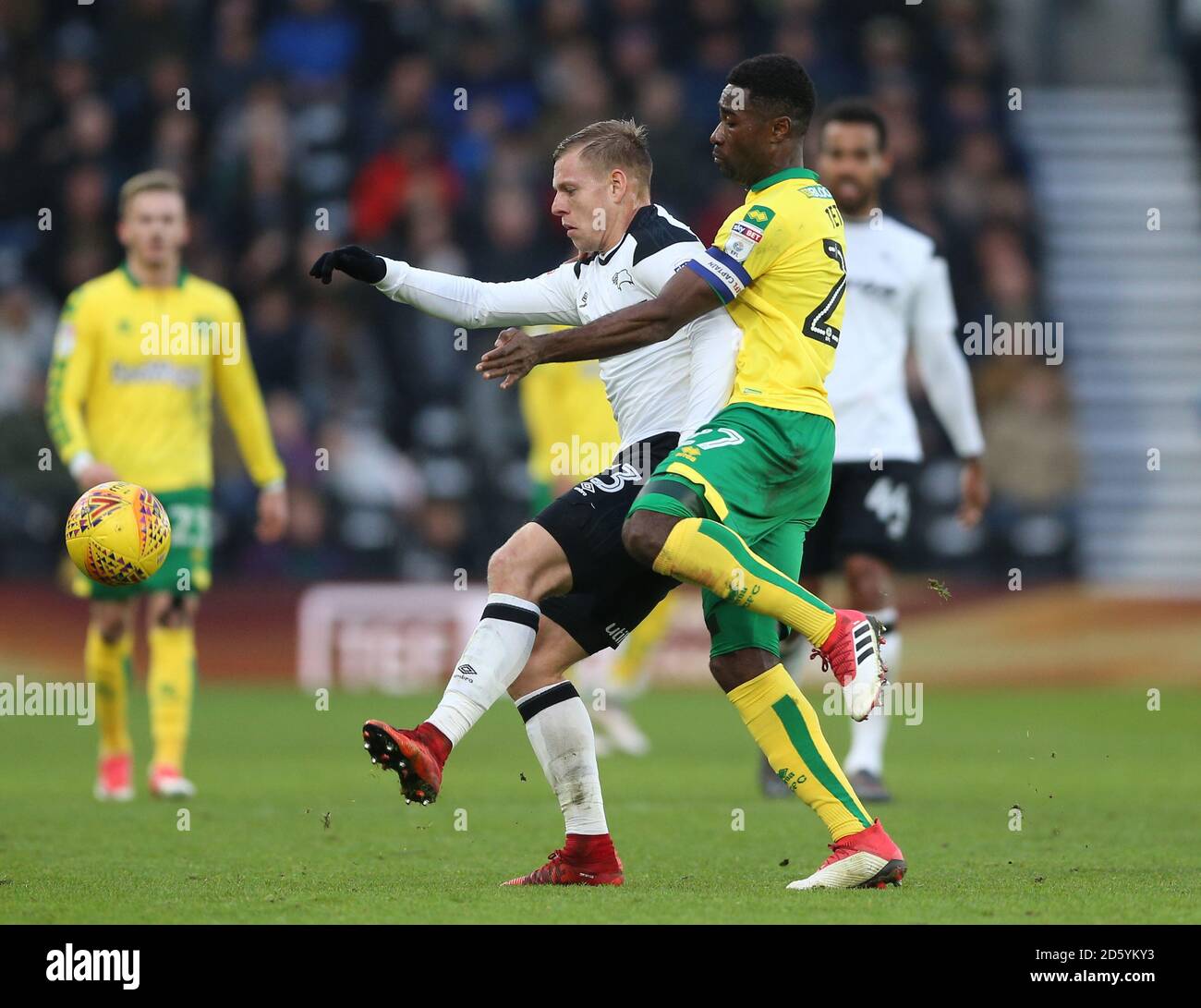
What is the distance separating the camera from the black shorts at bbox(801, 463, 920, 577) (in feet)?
27.9

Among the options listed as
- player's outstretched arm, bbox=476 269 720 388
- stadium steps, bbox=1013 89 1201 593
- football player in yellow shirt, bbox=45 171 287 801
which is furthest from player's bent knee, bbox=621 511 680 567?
stadium steps, bbox=1013 89 1201 593

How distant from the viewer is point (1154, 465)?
1770 cm

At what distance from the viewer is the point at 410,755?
5.24 metres

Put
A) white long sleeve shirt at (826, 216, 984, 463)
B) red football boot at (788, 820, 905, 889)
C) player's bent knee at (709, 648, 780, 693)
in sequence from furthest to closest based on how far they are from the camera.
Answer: white long sleeve shirt at (826, 216, 984, 463) < player's bent knee at (709, 648, 780, 693) < red football boot at (788, 820, 905, 889)

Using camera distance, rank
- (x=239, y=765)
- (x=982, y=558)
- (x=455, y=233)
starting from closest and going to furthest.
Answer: (x=239, y=765) → (x=982, y=558) → (x=455, y=233)

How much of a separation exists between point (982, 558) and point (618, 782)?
22.6ft

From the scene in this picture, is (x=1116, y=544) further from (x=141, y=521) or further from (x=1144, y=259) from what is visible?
(x=141, y=521)

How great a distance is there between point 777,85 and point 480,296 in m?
1.10

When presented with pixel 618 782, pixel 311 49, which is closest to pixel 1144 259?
pixel 311 49

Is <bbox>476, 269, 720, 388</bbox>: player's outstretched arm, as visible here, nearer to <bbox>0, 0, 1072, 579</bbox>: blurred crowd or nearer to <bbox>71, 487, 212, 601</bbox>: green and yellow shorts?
<bbox>71, 487, 212, 601</bbox>: green and yellow shorts

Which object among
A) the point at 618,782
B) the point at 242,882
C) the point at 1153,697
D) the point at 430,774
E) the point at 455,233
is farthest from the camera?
the point at 455,233

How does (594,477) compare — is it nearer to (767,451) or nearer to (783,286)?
(767,451)

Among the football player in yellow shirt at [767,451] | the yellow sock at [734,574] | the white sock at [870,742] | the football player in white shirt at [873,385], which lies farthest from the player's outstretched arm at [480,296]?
the white sock at [870,742]

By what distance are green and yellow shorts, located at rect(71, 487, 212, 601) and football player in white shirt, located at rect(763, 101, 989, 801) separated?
2.70 metres
